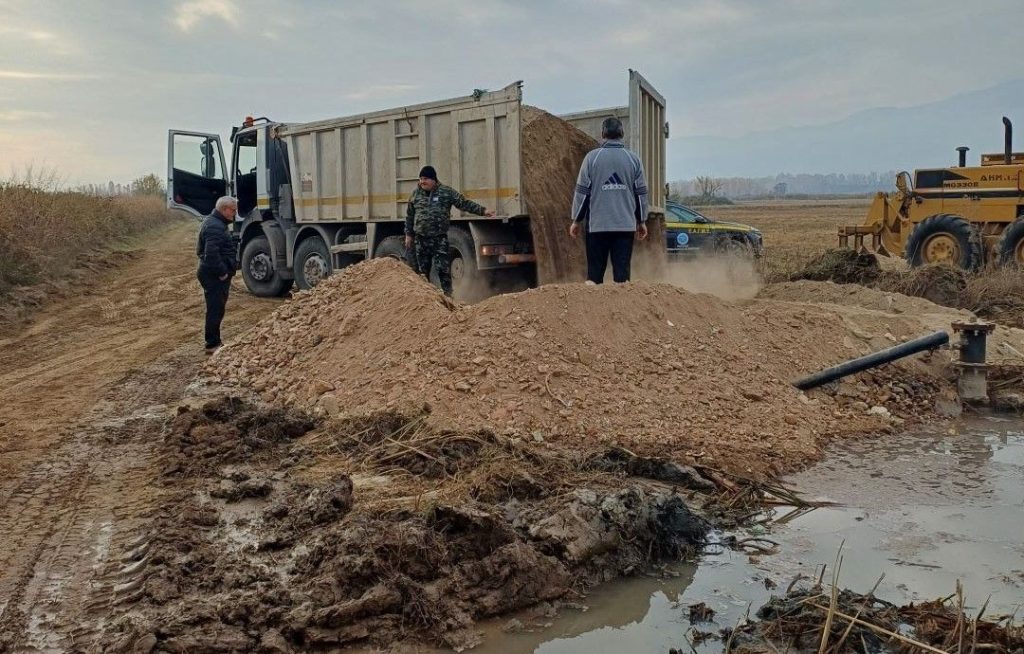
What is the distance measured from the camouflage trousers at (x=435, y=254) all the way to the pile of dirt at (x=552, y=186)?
3.67 feet

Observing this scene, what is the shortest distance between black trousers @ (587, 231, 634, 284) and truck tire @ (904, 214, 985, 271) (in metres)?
9.01

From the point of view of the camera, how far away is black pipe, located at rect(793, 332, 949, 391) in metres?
7.06

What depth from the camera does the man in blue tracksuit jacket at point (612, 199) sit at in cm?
875

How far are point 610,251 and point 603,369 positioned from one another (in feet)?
8.24

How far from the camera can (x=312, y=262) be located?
1438cm

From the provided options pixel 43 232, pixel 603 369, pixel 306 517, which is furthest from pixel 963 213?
pixel 43 232

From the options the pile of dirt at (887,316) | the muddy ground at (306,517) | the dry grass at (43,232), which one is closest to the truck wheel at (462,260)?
the muddy ground at (306,517)

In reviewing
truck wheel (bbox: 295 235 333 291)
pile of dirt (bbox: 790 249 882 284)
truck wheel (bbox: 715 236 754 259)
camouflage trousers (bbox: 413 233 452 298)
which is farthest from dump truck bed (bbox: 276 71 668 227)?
truck wheel (bbox: 715 236 754 259)

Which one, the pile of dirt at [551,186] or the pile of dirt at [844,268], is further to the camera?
the pile of dirt at [844,268]

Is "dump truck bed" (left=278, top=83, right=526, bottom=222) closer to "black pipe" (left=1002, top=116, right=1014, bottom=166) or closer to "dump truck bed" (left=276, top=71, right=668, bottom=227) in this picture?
"dump truck bed" (left=276, top=71, right=668, bottom=227)

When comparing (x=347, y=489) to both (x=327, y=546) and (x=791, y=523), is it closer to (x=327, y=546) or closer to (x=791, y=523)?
(x=327, y=546)

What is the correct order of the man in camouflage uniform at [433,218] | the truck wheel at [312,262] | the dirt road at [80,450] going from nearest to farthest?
the dirt road at [80,450] < the man in camouflage uniform at [433,218] < the truck wheel at [312,262]

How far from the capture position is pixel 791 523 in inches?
192

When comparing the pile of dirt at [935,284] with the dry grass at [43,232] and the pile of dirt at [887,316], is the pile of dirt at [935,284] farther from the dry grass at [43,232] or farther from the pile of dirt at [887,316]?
the dry grass at [43,232]
